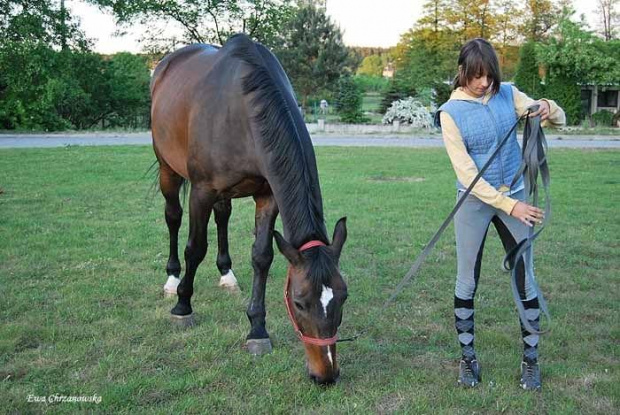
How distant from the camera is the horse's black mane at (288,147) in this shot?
3.12 meters

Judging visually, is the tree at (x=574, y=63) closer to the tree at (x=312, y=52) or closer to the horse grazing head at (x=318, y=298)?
the tree at (x=312, y=52)

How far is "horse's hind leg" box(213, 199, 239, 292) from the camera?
4961 mm

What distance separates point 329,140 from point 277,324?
16.7 meters

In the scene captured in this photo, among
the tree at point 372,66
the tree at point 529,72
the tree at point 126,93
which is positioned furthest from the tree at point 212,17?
the tree at point 372,66

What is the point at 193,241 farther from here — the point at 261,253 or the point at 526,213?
the point at 526,213

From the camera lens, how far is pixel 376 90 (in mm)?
→ 40969

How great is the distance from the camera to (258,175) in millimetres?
3768

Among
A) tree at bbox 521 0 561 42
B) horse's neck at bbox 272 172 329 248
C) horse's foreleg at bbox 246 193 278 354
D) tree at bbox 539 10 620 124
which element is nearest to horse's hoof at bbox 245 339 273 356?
horse's foreleg at bbox 246 193 278 354

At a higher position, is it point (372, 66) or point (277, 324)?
point (372, 66)

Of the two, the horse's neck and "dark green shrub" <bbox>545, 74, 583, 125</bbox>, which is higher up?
"dark green shrub" <bbox>545, 74, 583, 125</bbox>

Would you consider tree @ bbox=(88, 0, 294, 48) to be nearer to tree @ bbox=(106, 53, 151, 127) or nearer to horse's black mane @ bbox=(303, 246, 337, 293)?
tree @ bbox=(106, 53, 151, 127)

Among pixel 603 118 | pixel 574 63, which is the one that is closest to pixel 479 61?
pixel 574 63

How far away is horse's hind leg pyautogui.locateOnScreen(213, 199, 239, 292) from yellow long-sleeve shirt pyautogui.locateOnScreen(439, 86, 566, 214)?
2.29m

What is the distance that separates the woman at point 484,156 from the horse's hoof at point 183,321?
6.47 ft
